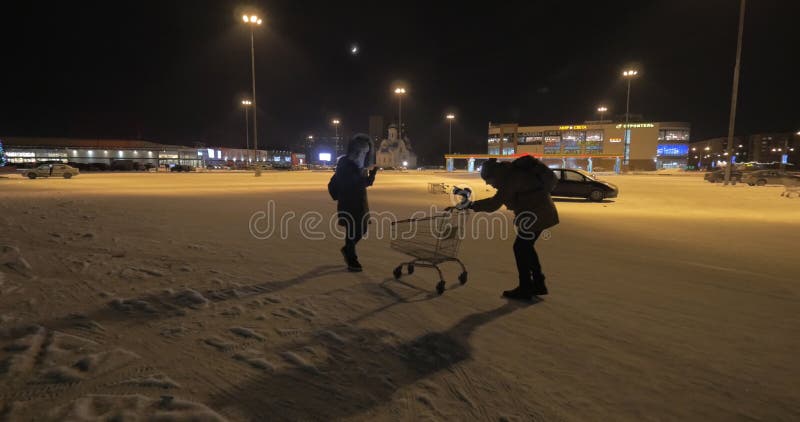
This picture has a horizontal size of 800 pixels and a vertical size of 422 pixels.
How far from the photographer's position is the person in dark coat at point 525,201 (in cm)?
482

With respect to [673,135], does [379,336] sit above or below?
below

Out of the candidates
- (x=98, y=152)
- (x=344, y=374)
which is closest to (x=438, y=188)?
(x=344, y=374)

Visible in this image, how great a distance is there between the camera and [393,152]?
97.9 metres

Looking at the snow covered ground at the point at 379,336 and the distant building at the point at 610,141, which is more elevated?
the distant building at the point at 610,141

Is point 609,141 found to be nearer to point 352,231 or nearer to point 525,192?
point 525,192

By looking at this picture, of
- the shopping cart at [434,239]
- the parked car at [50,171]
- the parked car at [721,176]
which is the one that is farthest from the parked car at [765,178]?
the parked car at [50,171]

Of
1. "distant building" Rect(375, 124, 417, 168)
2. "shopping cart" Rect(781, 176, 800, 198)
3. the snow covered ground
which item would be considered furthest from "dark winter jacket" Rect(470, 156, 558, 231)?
"distant building" Rect(375, 124, 417, 168)

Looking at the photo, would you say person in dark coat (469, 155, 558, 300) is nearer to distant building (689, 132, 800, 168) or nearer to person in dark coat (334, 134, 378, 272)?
person in dark coat (334, 134, 378, 272)

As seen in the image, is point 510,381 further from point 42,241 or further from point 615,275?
point 42,241

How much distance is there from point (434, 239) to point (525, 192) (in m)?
1.38

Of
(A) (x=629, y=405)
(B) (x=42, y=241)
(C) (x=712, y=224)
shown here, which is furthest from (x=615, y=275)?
(B) (x=42, y=241)

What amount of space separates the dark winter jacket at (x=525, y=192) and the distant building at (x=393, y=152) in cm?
9019

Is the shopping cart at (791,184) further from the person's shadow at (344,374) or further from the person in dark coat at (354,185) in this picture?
the person's shadow at (344,374)

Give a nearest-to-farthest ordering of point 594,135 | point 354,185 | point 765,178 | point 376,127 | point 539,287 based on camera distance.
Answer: point 539,287, point 354,185, point 765,178, point 594,135, point 376,127
